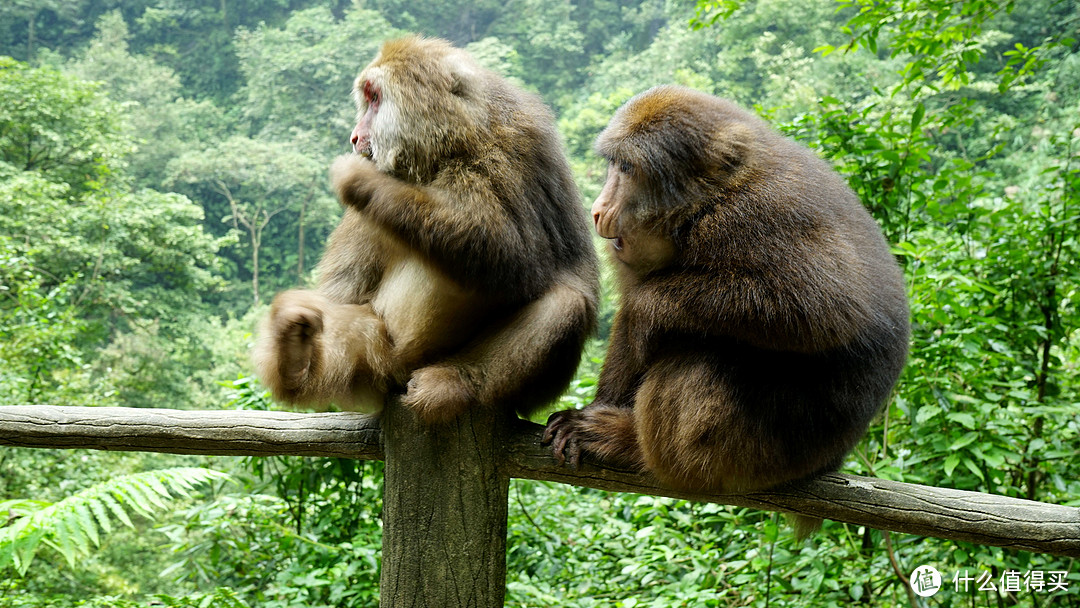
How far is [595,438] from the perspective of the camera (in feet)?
8.40

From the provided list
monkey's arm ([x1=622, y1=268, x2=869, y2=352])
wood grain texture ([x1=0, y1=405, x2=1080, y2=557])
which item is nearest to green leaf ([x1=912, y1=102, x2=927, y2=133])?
monkey's arm ([x1=622, y1=268, x2=869, y2=352])

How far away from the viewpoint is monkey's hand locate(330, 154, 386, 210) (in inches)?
101

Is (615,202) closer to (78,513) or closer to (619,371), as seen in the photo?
(619,371)

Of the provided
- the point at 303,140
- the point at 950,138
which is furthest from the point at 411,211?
the point at 303,140

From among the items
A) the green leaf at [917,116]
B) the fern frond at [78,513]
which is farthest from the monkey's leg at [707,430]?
the fern frond at [78,513]

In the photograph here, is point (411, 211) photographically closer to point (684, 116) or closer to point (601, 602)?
point (684, 116)

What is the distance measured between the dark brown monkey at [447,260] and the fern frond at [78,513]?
1.05 m

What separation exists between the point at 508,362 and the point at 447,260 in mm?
371

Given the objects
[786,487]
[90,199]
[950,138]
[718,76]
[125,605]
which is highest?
[718,76]

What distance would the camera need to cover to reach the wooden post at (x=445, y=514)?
2654 mm

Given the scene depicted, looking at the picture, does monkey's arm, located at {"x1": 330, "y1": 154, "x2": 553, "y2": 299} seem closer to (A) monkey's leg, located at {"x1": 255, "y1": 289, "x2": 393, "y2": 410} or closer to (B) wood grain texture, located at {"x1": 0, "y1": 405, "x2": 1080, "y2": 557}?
(A) monkey's leg, located at {"x1": 255, "y1": 289, "x2": 393, "y2": 410}

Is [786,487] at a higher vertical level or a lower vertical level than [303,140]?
lower

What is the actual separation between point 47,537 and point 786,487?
2.92 meters

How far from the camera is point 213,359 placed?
1908 centimetres
